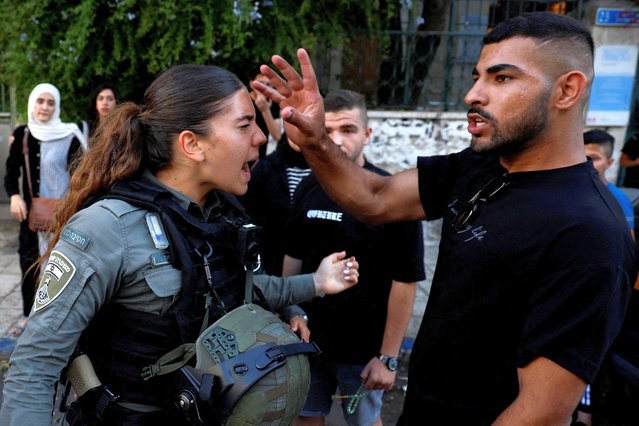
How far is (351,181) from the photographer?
6.50ft

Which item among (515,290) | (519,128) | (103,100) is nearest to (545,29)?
(519,128)

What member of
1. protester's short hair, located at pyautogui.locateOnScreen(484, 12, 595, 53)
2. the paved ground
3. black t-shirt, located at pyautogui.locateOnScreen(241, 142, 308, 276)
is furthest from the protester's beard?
the paved ground

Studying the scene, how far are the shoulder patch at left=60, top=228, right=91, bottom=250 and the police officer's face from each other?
1.47ft

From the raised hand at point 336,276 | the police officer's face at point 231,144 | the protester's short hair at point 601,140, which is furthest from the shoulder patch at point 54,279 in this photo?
the protester's short hair at point 601,140

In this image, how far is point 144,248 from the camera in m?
1.56

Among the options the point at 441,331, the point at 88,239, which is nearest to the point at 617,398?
the point at 441,331

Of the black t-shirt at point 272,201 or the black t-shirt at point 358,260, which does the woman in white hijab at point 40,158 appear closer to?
the black t-shirt at point 272,201

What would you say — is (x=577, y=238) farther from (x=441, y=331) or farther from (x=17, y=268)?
(x=17, y=268)

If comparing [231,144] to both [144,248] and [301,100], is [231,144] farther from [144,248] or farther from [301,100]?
[144,248]

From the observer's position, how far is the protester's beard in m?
1.49

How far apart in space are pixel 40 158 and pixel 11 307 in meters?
1.48

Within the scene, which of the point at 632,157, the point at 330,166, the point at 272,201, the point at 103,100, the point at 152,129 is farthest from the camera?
the point at 632,157

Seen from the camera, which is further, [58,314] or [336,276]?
[336,276]

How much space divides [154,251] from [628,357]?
189 centimetres
